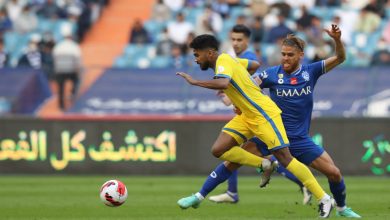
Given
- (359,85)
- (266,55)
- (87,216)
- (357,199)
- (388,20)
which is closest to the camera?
(87,216)

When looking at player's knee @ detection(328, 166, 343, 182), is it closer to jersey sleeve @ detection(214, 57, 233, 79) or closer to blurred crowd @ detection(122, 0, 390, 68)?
jersey sleeve @ detection(214, 57, 233, 79)

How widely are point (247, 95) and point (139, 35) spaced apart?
1432 cm

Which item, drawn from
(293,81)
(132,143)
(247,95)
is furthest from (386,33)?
(247,95)

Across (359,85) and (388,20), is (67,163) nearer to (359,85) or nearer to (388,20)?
(359,85)

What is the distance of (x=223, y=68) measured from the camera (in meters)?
11.6

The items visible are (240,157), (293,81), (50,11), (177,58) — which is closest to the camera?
(293,81)

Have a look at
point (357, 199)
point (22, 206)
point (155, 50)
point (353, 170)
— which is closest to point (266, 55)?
point (155, 50)

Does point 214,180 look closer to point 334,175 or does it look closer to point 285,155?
point 285,155

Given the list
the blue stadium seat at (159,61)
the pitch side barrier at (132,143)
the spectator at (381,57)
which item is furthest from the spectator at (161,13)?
the spectator at (381,57)

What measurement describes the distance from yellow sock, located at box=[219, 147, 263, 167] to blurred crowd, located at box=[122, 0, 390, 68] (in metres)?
10.7

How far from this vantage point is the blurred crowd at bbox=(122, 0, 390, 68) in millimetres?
24312

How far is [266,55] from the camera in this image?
24.2m

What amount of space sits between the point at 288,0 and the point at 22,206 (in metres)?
14.5

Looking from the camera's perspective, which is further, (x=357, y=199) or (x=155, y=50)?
(x=155, y=50)
